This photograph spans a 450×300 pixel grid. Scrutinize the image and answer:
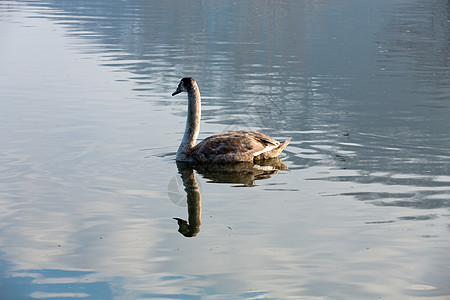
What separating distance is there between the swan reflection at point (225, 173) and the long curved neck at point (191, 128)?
24 cm

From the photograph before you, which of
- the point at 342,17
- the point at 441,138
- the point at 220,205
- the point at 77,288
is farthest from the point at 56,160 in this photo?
the point at 342,17

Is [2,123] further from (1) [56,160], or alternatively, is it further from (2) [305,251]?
(2) [305,251]

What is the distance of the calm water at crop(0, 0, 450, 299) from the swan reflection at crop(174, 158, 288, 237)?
0.25ft

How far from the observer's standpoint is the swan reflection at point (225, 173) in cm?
1444

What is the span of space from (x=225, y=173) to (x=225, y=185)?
1.01 metres

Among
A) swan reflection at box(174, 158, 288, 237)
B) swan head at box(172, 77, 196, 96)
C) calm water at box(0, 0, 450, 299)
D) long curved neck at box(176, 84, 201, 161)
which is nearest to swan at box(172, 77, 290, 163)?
long curved neck at box(176, 84, 201, 161)

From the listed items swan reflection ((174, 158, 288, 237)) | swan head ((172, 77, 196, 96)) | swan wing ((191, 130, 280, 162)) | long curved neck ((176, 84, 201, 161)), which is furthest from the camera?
swan head ((172, 77, 196, 96))

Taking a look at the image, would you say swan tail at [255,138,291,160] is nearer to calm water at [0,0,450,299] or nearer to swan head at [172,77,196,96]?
calm water at [0,0,450,299]

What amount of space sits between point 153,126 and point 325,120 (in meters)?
4.75

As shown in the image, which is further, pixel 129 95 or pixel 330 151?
pixel 129 95

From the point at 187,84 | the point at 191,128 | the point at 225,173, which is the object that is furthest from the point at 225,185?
the point at 187,84

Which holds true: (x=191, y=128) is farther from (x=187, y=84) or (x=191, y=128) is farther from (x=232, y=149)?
(x=232, y=149)

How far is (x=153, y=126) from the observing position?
20.7m

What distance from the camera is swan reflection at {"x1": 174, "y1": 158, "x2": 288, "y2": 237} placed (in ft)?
47.4
